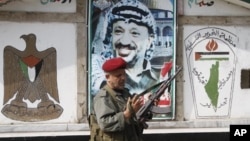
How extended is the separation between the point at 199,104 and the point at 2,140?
298cm

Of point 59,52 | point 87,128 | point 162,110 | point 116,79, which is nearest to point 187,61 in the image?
point 162,110

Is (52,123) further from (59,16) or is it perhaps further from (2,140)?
(59,16)

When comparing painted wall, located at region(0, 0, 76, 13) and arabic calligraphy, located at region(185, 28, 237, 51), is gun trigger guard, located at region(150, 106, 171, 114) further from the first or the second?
painted wall, located at region(0, 0, 76, 13)

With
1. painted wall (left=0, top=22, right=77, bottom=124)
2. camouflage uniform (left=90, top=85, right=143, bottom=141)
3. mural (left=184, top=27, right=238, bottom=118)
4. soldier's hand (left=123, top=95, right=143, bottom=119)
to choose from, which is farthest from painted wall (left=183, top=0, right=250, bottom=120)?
soldier's hand (left=123, top=95, right=143, bottom=119)

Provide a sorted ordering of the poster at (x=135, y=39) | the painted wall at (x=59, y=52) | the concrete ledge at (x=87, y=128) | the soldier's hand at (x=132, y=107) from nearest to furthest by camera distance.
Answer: the soldier's hand at (x=132, y=107), the concrete ledge at (x=87, y=128), the painted wall at (x=59, y=52), the poster at (x=135, y=39)

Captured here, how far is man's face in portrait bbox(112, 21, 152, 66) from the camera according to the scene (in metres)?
7.40

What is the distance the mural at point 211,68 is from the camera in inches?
299

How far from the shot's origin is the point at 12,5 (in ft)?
23.4

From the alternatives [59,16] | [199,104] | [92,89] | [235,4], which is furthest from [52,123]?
[235,4]

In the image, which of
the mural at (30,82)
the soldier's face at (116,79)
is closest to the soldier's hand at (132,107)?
the soldier's face at (116,79)

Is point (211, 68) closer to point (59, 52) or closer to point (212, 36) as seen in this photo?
point (212, 36)

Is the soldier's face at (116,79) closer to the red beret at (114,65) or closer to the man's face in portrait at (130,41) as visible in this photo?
the red beret at (114,65)

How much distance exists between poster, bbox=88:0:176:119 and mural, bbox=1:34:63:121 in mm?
584

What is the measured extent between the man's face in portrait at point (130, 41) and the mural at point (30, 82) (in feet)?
3.14
